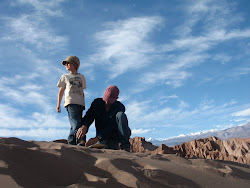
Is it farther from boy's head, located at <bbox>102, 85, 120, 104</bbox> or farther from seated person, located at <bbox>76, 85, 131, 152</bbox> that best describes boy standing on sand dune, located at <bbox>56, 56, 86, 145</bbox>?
boy's head, located at <bbox>102, 85, 120, 104</bbox>

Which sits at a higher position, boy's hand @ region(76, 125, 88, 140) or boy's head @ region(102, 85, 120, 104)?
boy's head @ region(102, 85, 120, 104)

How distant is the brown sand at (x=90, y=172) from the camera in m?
1.59

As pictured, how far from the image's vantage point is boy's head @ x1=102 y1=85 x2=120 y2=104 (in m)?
3.69

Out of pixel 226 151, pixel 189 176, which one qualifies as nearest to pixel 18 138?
pixel 189 176

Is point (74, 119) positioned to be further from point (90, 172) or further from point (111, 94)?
point (90, 172)

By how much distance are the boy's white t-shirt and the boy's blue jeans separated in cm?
8

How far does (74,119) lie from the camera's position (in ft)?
12.7

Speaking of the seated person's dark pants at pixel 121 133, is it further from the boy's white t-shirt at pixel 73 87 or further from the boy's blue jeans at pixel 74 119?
the boy's white t-shirt at pixel 73 87

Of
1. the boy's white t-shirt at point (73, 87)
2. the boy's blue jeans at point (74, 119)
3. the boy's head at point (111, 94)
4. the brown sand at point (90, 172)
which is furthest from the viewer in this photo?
the boy's white t-shirt at point (73, 87)

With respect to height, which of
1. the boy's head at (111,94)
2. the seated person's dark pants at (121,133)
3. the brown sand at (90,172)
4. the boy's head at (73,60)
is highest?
the boy's head at (73,60)

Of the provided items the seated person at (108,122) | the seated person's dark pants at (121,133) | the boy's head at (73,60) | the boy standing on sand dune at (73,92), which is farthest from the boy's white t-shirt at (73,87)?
the seated person's dark pants at (121,133)

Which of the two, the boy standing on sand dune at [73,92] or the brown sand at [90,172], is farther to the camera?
the boy standing on sand dune at [73,92]

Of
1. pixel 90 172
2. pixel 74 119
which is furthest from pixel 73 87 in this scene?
pixel 90 172

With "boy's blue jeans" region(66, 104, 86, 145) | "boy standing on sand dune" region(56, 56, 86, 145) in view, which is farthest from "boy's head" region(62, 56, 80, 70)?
"boy's blue jeans" region(66, 104, 86, 145)
